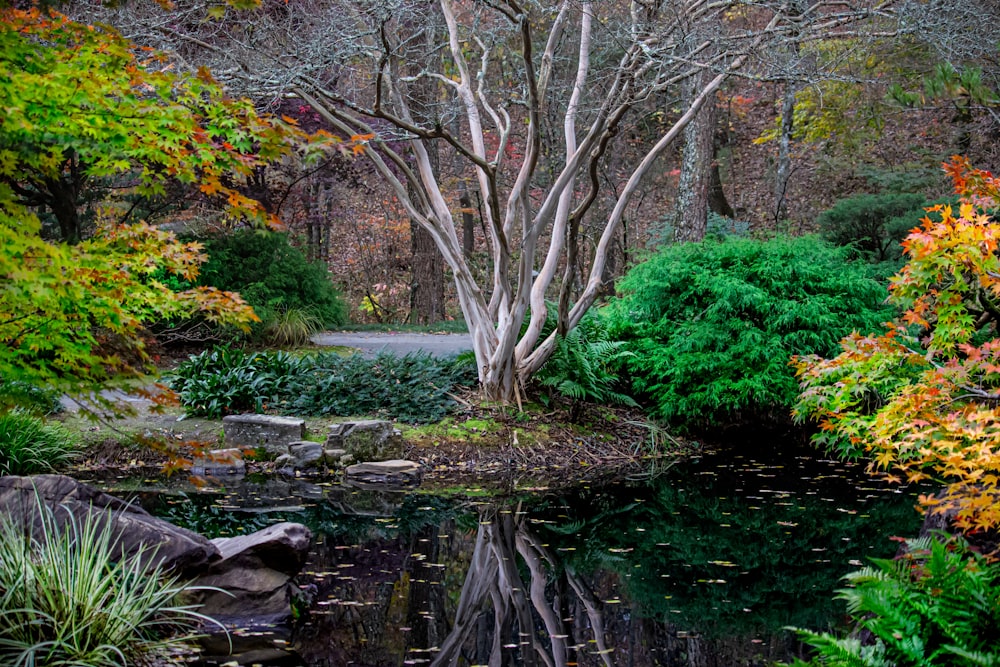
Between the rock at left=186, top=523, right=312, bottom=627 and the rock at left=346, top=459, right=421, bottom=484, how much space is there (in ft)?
10.8

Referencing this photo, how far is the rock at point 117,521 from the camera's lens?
482 centimetres

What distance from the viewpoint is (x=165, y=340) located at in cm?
1297

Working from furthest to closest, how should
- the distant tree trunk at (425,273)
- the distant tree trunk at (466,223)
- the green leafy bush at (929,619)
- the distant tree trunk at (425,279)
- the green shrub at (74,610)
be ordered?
the distant tree trunk at (466,223)
the distant tree trunk at (425,279)
the distant tree trunk at (425,273)
the green shrub at (74,610)
the green leafy bush at (929,619)

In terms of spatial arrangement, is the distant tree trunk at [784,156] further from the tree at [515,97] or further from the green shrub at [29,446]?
the green shrub at [29,446]

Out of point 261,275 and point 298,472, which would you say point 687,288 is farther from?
point 261,275

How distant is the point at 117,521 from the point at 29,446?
4135 mm

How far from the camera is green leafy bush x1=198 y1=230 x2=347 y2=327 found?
44.4 feet

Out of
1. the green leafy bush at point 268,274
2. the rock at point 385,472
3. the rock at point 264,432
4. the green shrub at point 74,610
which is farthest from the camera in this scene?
the green leafy bush at point 268,274

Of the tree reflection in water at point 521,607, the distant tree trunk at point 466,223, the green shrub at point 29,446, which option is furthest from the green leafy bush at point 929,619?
the distant tree trunk at point 466,223

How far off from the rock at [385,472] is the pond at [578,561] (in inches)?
10.5

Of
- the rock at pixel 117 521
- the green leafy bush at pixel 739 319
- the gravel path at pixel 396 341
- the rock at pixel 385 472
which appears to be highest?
the green leafy bush at pixel 739 319

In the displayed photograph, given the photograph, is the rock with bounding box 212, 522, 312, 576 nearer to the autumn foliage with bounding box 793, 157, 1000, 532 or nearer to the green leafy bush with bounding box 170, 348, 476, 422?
the autumn foliage with bounding box 793, 157, 1000, 532

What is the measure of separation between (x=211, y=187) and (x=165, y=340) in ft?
30.2

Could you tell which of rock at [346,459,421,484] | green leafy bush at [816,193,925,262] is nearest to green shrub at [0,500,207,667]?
rock at [346,459,421,484]
